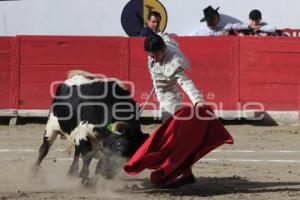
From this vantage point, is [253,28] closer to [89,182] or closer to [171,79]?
[171,79]

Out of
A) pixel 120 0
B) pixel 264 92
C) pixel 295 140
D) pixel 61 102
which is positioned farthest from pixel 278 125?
pixel 61 102

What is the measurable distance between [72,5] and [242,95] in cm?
276

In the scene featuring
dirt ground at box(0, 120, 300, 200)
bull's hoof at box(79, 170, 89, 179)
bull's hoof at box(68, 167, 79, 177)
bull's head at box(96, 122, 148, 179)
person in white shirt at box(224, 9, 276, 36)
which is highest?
person in white shirt at box(224, 9, 276, 36)

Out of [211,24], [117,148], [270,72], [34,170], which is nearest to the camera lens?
[117,148]

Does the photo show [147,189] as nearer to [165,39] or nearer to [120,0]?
[165,39]

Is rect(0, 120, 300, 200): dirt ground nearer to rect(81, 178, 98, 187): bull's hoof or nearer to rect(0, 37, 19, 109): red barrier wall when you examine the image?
rect(81, 178, 98, 187): bull's hoof

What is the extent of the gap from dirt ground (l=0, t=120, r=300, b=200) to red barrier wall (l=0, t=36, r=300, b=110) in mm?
1109

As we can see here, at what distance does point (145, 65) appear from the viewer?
1082cm

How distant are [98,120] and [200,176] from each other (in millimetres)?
1197

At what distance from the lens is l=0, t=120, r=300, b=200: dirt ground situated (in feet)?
20.2

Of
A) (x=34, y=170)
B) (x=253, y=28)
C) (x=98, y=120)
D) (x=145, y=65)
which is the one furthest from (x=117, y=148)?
(x=253, y=28)

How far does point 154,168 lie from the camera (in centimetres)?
616

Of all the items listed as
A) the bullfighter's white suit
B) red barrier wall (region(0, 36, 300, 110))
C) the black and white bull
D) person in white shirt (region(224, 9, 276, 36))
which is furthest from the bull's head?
person in white shirt (region(224, 9, 276, 36))

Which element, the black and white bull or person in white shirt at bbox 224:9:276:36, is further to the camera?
person in white shirt at bbox 224:9:276:36
